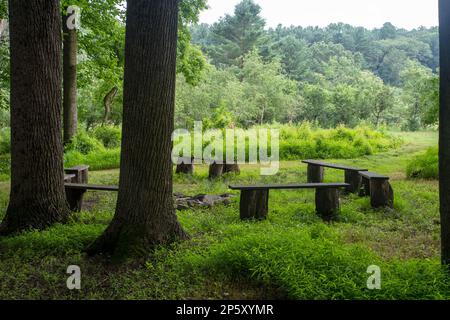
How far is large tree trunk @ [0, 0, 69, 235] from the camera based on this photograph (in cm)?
510

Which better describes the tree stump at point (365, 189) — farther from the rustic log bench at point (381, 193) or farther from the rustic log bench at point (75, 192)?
the rustic log bench at point (75, 192)

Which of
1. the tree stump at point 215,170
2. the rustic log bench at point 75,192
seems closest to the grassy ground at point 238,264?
the rustic log bench at point 75,192

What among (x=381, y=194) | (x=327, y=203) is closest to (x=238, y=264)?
(x=327, y=203)

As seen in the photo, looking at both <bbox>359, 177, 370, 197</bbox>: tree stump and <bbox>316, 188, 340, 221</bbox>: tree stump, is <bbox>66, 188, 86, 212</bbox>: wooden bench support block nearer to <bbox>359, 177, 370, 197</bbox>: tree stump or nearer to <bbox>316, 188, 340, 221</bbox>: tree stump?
<bbox>316, 188, 340, 221</bbox>: tree stump

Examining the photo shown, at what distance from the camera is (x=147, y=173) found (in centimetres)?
443

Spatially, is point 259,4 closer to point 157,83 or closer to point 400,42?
point 400,42

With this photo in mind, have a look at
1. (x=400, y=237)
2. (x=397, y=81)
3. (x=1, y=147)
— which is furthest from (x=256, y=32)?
(x=400, y=237)

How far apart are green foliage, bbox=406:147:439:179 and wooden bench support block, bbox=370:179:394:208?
3.77m

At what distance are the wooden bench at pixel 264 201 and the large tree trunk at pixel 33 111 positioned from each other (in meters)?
2.53

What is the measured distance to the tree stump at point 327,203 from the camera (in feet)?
21.5

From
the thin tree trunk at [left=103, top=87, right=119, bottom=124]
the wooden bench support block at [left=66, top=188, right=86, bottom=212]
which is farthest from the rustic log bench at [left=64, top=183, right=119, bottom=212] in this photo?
the thin tree trunk at [left=103, top=87, right=119, bottom=124]

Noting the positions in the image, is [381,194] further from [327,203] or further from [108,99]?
[108,99]

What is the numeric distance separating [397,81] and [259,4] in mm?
19129

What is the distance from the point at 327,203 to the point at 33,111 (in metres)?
4.28
